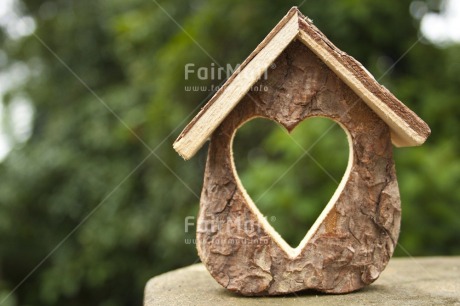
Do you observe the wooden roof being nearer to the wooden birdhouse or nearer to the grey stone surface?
the wooden birdhouse

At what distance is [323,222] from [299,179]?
257 centimetres

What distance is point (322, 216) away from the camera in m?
3.37

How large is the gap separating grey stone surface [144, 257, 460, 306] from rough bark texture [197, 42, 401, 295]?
0.08 meters

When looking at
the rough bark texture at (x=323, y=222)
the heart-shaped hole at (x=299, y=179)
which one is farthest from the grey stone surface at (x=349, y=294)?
the heart-shaped hole at (x=299, y=179)

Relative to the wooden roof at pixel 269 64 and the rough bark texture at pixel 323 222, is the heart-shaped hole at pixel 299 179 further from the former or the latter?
the wooden roof at pixel 269 64

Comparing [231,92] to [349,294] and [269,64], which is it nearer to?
[269,64]

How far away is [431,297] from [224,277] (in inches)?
47.0

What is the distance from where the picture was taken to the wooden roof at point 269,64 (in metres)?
3.09

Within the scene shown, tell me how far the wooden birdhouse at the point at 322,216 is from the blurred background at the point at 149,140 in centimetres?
216

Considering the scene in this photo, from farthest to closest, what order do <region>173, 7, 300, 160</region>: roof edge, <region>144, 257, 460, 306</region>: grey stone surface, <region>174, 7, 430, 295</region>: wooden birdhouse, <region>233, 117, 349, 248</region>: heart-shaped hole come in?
1. <region>233, 117, 349, 248</region>: heart-shaped hole
2. <region>174, 7, 430, 295</region>: wooden birdhouse
3. <region>144, 257, 460, 306</region>: grey stone surface
4. <region>173, 7, 300, 160</region>: roof edge

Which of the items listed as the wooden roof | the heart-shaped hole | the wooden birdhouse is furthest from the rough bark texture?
A: the heart-shaped hole

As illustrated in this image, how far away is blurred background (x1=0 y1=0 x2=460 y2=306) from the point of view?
5.94m

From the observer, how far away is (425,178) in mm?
5910

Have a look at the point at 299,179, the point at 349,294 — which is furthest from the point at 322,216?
the point at 299,179
